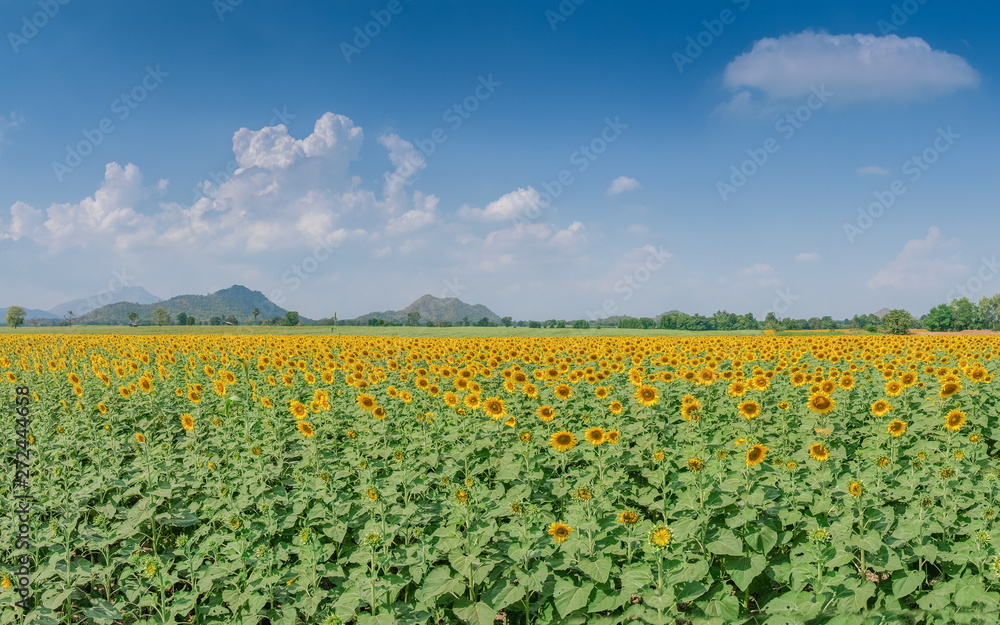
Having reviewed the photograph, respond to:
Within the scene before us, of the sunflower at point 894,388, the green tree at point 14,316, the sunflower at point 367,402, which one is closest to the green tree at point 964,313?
the sunflower at point 894,388

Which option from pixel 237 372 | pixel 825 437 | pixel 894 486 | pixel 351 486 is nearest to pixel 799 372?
pixel 825 437

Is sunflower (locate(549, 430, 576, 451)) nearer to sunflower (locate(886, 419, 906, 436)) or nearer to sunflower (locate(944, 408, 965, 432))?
sunflower (locate(886, 419, 906, 436))

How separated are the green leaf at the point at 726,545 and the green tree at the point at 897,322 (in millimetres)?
63443

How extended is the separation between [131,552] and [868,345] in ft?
66.6

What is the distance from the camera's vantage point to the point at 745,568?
4.61 metres

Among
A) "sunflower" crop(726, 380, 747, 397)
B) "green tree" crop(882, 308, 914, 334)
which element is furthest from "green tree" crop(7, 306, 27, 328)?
"green tree" crop(882, 308, 914, 334)

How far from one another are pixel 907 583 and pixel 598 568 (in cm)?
255

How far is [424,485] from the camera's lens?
18.8 ft

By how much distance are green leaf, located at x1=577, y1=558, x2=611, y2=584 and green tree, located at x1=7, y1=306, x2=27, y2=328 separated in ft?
409

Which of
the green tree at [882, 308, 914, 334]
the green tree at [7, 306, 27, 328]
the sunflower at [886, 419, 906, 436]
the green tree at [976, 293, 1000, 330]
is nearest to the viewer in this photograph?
the sunflower at [886, 419, 906, 436]

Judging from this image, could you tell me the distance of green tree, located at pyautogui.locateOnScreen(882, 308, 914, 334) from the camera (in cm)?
5581

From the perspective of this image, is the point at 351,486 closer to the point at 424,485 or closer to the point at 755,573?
the point at 424,485

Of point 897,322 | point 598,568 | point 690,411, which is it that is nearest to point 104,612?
point 598,568

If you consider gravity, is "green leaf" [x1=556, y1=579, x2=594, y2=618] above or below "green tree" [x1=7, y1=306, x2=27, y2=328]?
below
